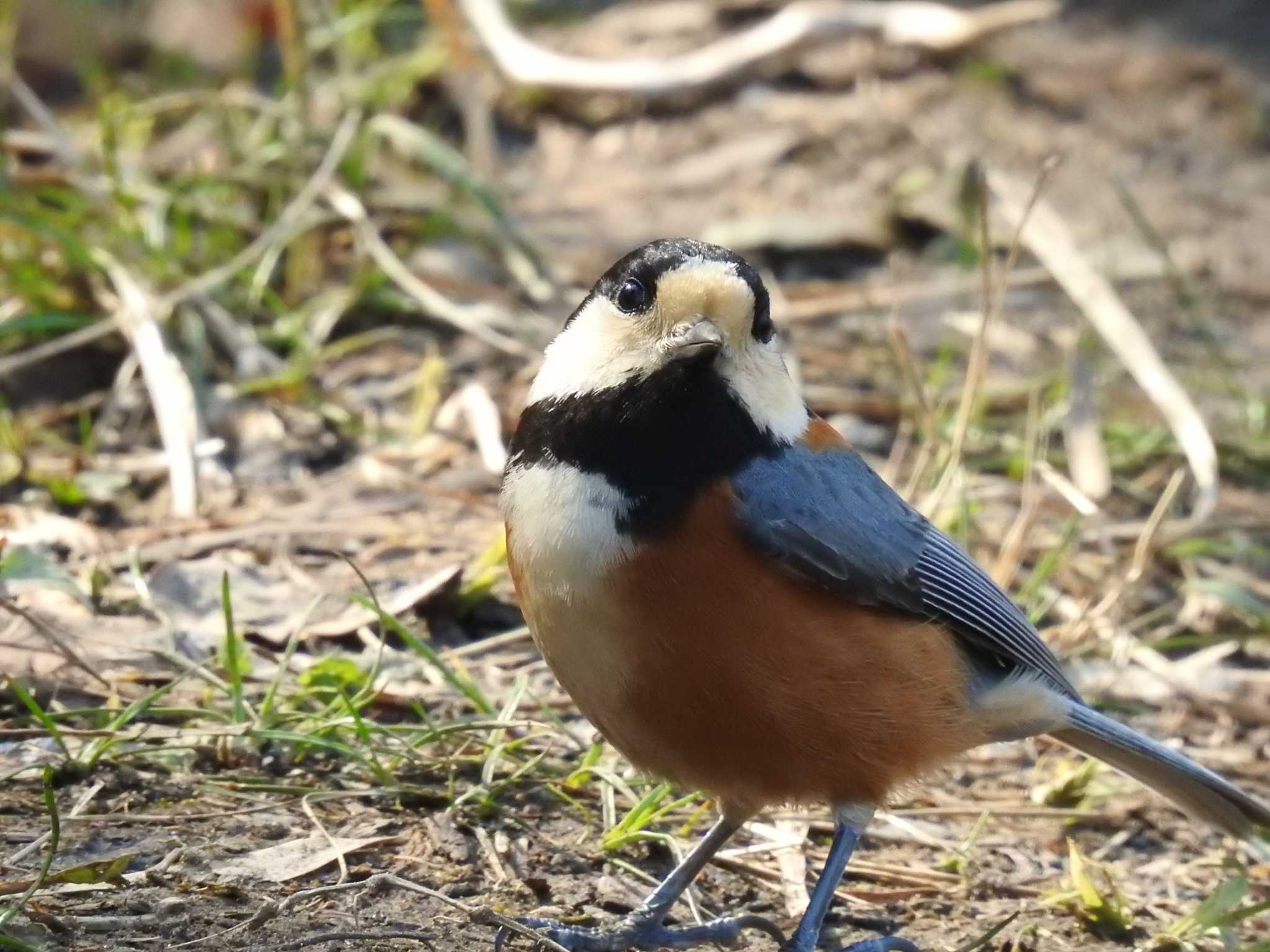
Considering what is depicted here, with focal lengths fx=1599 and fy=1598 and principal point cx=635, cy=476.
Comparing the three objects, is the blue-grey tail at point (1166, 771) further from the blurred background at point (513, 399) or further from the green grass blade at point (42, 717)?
the green grass blade at point (42, 717)

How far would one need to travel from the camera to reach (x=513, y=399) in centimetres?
605

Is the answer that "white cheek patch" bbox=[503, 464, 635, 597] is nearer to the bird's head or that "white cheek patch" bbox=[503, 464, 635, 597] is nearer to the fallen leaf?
the bird's head

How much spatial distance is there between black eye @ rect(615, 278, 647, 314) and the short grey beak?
131mm

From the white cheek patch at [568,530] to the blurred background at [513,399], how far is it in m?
0.61

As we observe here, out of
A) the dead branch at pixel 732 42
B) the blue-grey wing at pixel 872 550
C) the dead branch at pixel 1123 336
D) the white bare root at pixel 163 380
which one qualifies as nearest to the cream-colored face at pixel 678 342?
the blue-grey wing at pixel 872 550

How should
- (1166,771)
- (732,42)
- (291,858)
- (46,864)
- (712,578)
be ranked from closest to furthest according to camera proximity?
(46,864), (712,578), (291,858), (1166,771), (732,42)

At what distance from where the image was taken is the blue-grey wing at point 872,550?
3.42m

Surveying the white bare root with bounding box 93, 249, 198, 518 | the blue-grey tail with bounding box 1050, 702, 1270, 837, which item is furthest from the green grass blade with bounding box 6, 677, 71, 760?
the blue-grey tail with bounding box 1050, 702, 1270, 837

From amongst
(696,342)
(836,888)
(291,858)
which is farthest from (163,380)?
(836,888)

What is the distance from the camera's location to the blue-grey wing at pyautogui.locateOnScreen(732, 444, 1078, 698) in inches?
134

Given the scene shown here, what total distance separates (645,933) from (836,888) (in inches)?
19.3

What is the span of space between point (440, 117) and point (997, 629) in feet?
17.9

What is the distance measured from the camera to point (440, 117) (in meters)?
8.50

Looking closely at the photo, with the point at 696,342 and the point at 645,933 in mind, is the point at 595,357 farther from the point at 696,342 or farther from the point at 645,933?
the point at 645,933
